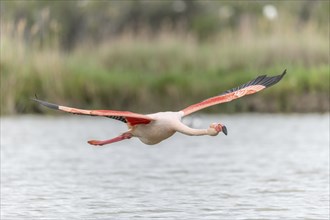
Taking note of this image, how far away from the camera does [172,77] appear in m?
25.2

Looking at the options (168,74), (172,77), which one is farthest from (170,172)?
(168,74)

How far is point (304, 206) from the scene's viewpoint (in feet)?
40.0

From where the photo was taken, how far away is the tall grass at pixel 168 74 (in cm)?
2402

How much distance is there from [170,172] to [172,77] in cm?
940

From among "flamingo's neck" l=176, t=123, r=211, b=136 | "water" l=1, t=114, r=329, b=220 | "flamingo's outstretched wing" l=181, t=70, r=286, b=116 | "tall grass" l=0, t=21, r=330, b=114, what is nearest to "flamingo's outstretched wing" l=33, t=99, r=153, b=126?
"flamingo's neck" l=176, t=123, r=211, b=136

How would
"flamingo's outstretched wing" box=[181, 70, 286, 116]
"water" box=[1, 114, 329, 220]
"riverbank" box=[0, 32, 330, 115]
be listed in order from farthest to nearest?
"riverbank" box=[0, 32, 330, 115] < "water" box=[1, 114, 329, 220] < "flamingo's outstretched wing" box=[181, 70, 286, 116]

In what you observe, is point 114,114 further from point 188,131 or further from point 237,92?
point 237,92

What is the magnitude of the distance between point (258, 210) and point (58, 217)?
213cm

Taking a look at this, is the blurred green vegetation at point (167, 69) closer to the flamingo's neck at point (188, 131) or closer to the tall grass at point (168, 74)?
the tall grass at point (168, 74)

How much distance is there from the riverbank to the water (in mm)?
597

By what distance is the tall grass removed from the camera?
78.8ft

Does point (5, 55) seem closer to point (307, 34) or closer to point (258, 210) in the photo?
point (307, 34)

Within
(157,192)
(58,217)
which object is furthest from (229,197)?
(58,217)

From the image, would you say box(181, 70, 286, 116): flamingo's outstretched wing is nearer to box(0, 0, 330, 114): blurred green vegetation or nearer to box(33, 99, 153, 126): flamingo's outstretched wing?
box(33, 99, 153, 126): flamingo's outstretched wing
